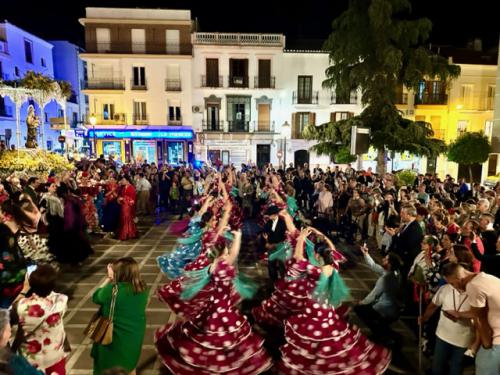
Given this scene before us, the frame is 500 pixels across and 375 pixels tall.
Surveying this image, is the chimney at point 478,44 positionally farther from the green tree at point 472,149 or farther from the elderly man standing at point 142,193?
the elderly man standing at point 142,193

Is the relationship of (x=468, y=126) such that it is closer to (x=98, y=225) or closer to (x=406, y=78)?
(x=406, y=78)

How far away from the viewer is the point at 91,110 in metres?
29.7

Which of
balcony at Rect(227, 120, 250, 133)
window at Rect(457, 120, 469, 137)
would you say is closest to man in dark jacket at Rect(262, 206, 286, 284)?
balcony at Rect(227, 120, 250, 133)

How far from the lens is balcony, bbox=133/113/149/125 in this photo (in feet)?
97.4

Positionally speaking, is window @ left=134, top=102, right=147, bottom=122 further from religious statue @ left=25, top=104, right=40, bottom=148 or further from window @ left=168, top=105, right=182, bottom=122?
religious statue @ left=25, top=104, right=40, bottom=148

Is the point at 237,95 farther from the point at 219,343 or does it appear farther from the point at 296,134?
the point at 219,343

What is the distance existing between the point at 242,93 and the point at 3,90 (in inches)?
717

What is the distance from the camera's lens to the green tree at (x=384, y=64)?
53.4ft

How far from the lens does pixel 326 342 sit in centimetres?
407

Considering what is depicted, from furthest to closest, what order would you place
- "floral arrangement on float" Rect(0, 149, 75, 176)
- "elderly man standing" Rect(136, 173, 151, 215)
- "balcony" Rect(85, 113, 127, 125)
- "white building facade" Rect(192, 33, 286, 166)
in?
"white building facade" Rect(192, 33, 286, 166) < "balcony" Rect(85, 113, 127, 125) < "elderly man standing" Rect(136, 173, 151, 215) < "floral arrangement on float" Rect(0, 149, 75, 176)

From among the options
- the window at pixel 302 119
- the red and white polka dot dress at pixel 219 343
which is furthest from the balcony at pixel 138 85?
the red and white polka dot dress at pixel 219 343

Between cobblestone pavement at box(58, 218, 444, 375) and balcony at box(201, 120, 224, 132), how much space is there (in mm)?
18537

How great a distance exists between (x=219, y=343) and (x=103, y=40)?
3022 centimetres

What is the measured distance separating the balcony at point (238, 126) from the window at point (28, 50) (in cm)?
1738
